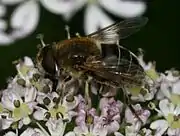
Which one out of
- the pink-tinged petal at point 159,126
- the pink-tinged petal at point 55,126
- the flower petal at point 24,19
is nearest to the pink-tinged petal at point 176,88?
the pink-tinged petal at point 159,126

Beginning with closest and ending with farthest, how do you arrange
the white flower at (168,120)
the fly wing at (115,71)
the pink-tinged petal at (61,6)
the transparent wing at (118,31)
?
1. the fly wing at (115,71)
2. the white flower at (168,120)
3. the transparent wing at (118,31)
4. the pink-tinged petal at (61,6)

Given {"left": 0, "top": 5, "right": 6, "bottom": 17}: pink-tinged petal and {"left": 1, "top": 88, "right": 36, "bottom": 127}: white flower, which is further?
{"left": 0, "top": 5, "right": 6, "bottom": 17}: pink-tinged petal

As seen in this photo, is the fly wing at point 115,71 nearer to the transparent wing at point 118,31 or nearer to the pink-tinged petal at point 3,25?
the transparent wing at point 118,31

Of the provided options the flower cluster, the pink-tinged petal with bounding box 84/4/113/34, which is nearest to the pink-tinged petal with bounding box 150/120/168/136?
the flower cluster

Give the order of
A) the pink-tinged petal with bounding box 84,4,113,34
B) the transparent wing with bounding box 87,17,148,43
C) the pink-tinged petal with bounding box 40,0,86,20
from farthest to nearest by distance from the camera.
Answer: the pink-tinged petal with bounding box 84,4,113,34 < the pink-tinged petal with bounding box 40,0,86,20 < the transparent wing with bounding box 87,17,148,43

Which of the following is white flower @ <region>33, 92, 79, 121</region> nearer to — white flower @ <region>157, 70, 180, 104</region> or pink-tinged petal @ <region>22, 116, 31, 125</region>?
pink-tinged petal @ <region>22, 116, 31, 125</region>

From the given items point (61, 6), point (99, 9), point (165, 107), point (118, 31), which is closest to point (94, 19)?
point (99, 9)
